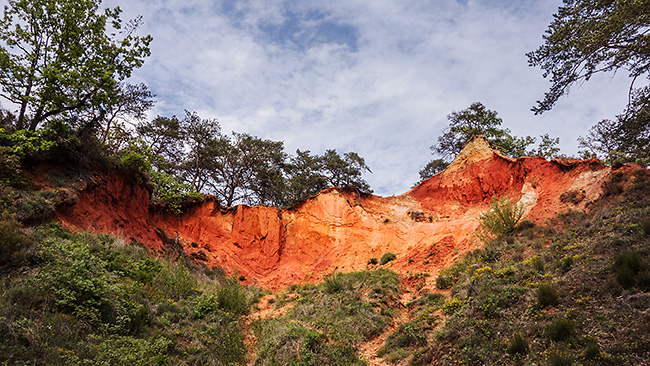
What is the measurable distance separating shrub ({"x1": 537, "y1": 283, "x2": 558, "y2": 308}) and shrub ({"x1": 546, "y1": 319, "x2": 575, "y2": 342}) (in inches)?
43.3

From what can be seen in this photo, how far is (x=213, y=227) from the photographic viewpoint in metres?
22.2

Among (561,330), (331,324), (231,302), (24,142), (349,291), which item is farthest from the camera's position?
(349,291)

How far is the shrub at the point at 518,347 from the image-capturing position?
Result: 5.74 m

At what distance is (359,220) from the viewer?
23.2 metres

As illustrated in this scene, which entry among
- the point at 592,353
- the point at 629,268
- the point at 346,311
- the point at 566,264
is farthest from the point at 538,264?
the point at 346,311

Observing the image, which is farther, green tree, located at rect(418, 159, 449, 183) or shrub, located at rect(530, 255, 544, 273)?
green tree, located at rect(418, 159, 449, 183)

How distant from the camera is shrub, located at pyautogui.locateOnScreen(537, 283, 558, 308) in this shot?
6875 millimetres

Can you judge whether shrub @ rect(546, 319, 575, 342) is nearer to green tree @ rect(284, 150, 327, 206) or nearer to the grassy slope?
the grassy slope

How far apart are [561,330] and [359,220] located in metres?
17.6

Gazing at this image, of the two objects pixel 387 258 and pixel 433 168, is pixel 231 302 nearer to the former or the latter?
pixel 387 258

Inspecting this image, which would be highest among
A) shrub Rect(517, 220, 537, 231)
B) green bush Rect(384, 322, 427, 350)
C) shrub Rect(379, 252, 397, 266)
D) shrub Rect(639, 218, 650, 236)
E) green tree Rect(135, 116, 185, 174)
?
green tree Rect(135, 116, 185, 174)

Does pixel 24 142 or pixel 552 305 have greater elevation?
pixel 24 142

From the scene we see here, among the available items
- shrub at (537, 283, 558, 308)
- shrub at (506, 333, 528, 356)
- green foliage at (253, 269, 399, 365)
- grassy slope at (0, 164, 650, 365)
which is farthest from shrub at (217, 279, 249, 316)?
shrub at (537, 283, 558, 308)

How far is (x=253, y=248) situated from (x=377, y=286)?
12.5 meters
